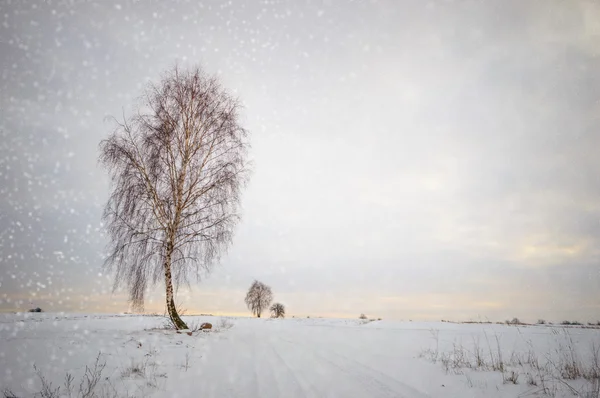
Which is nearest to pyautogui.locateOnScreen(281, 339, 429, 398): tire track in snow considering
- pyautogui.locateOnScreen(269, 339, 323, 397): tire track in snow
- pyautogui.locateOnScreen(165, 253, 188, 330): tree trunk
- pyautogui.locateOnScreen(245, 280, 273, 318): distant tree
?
pyautogui.locateOnScreen(269, 339, 323, 397): tire track in snow

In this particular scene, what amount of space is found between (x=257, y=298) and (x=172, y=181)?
5148 cm

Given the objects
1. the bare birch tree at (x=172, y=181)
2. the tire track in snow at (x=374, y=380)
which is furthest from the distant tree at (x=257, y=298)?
the tire track in snow at (x=374, y=380)

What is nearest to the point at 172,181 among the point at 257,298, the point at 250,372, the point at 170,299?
the point at 170,299

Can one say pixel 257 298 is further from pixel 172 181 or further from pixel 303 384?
pixel 303 384

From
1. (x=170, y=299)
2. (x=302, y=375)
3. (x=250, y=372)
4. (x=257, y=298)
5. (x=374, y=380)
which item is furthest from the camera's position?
(x=257, y=298)

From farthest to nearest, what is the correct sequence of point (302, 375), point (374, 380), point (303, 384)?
point (302, 375)
point (374, 380)
point (303, 384)

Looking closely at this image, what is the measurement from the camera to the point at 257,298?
2308 inches

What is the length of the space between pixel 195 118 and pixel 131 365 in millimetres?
9782

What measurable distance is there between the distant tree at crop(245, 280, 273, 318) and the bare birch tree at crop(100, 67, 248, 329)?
161 feet

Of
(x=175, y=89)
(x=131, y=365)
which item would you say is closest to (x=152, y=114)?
(x=175, y=89)

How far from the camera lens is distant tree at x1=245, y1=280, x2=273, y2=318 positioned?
192 feet

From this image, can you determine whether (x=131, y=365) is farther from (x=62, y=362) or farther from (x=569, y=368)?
(x=569, y=368)

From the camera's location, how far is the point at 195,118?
1248 centimetres

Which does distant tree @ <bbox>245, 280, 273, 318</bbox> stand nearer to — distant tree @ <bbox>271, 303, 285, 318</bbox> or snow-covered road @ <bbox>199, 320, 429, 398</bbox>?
distant tree @ <bbox>271, 303, 285, 318</bbox>
